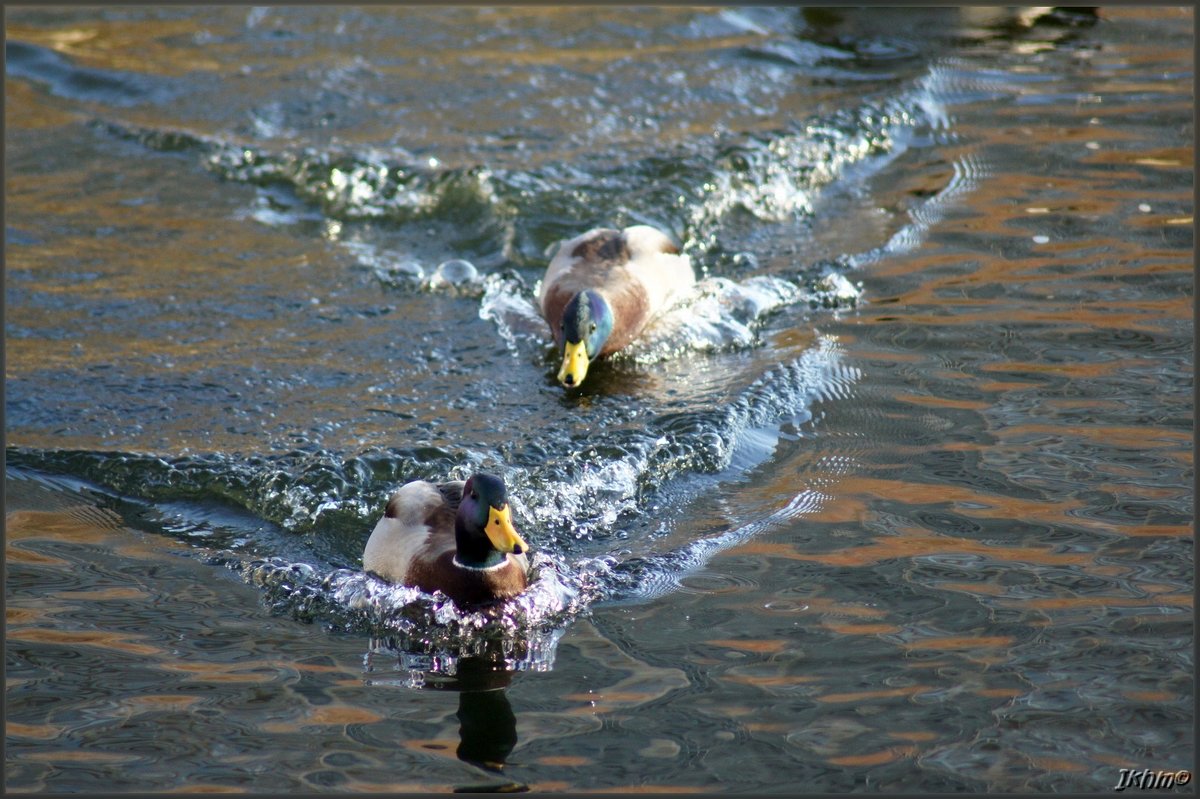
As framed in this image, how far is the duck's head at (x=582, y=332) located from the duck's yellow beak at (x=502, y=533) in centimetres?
207

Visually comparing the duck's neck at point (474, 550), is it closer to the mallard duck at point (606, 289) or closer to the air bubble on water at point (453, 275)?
the mallard duck at point (606, 289)

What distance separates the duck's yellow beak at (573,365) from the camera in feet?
20.6

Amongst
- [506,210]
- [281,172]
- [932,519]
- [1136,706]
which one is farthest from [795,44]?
[1136,706]

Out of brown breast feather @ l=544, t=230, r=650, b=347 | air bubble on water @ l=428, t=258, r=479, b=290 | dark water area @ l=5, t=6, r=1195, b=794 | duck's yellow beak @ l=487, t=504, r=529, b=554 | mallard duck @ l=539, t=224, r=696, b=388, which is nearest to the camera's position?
dark water area @ l=5, t=6, r=1195, b=794

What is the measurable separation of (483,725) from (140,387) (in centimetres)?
316

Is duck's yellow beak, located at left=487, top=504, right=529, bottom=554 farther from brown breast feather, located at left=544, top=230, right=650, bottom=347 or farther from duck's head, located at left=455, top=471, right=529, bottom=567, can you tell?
brown breast feather, located at left=544, top=230, right=650, bottom=347

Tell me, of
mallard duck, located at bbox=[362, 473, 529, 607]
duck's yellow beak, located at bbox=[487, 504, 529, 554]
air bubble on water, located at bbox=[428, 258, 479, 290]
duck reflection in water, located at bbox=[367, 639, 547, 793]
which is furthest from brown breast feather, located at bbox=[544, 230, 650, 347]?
duck reflection in water, located at bbox=[367, 639, 547, 793]

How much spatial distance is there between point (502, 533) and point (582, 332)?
7.72ft

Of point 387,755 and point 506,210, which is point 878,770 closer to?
point 387,755

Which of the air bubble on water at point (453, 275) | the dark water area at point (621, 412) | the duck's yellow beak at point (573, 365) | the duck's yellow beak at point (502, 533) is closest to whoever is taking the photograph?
the dark water area at point (621, 412)

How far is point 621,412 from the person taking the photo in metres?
6.05

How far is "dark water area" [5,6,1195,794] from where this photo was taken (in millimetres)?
3887

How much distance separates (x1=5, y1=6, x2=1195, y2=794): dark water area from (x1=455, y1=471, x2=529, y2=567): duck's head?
0.71ft

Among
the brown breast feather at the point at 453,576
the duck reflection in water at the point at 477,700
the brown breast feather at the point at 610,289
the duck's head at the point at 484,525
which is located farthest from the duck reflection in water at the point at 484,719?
the brown breast feather at the point at 610,289
